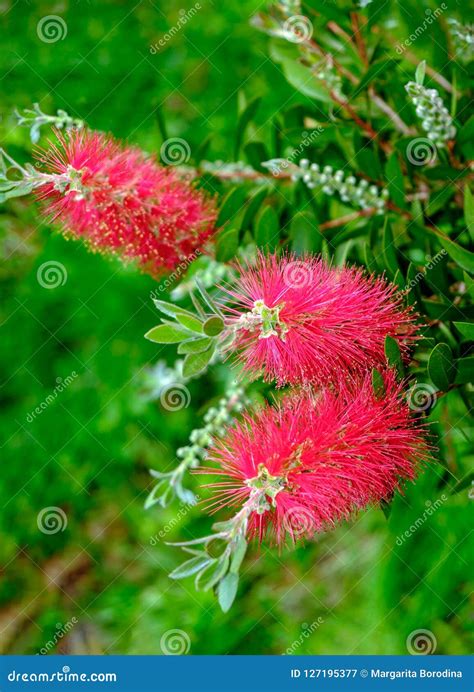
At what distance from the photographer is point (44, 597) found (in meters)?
1.70

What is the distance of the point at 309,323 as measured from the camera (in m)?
0.58

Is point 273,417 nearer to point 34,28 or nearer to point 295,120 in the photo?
point 295,120

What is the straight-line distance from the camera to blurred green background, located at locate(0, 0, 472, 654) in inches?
52.4

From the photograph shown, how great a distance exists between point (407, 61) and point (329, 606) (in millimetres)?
1141

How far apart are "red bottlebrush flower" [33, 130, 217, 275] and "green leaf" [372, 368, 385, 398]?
29 cm

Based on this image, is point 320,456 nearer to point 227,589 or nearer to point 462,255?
point 227,589

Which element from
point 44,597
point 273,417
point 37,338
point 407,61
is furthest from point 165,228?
point 44,597
